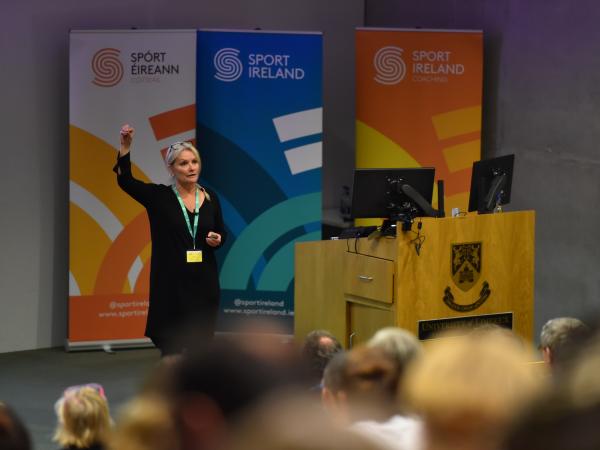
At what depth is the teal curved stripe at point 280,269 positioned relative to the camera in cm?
816

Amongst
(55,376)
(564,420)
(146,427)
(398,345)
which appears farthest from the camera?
(55,376)

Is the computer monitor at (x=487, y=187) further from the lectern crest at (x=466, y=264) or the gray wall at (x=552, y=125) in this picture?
the gray wall at (x=552, y=125)

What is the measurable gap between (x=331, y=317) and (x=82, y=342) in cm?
280

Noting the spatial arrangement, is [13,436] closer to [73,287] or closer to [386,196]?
[386,196]

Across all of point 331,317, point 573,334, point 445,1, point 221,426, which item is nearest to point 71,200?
point 331,317

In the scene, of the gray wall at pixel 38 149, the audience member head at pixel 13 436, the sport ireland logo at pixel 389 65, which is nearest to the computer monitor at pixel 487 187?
the sport ireland logo at pixel 389 65

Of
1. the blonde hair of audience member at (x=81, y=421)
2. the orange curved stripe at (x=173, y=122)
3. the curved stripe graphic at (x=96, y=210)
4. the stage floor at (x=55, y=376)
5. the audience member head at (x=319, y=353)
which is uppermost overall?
the orange curved stripe at (x=173, y=122)

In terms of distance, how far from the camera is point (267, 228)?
26.7ft

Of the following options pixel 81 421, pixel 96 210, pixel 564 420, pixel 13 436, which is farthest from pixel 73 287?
pixel 564 420

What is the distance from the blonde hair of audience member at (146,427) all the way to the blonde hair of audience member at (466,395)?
30cm

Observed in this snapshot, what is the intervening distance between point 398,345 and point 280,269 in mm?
5406

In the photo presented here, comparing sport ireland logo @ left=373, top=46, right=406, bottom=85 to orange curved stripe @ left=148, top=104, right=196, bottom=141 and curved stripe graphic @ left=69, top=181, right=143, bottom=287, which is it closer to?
orange curved stripe @ left=148, top=104, right=196, bottom=141

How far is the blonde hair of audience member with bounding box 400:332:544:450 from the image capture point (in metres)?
1.26

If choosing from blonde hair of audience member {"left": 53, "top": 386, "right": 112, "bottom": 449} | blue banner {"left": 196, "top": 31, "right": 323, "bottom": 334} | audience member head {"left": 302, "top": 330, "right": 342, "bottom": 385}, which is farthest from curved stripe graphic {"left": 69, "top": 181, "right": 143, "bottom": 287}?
blonde hair of audience member {"left": 53, "top": 386, "right": 112, "bottom": 449}
